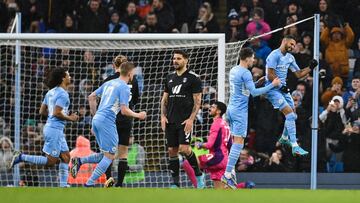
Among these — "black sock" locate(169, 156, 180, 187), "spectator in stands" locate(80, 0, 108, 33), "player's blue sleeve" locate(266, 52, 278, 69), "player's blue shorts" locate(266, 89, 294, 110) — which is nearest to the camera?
"black sock" locate(169, 156, 180, 187)

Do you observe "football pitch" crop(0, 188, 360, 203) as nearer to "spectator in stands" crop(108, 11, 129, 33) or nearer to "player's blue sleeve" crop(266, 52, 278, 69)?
"player's blue sleeve" crop(266, 52, 278, 69)

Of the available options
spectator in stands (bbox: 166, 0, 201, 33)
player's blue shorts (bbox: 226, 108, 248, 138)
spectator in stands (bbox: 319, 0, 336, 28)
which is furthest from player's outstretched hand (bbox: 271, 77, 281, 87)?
spectator in stands (bbox: 166, 0, 201, 33)

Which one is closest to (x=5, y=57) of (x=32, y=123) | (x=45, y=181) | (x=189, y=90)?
(x=32, y=123)

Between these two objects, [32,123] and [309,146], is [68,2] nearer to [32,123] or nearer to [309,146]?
[32,123]

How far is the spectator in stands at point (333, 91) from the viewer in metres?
21.3

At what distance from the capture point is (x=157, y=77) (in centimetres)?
2216

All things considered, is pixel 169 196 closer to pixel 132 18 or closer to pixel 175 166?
pixel 175 166

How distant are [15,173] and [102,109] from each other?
415 cm

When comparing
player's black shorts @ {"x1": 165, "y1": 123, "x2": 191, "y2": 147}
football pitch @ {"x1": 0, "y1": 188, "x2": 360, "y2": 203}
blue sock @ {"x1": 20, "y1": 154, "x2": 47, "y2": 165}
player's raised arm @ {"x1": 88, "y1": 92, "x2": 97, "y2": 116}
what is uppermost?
player's raised arm @ {"x1": 88, "y1": 92, "x2": 97, "y2": 116}

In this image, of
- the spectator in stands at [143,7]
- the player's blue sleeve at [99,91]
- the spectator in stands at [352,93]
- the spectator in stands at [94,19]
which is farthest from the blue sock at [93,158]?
the spectator in stands at [143,7]

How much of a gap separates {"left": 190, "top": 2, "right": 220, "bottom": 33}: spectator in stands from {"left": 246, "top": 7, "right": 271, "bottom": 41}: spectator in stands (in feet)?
2.59

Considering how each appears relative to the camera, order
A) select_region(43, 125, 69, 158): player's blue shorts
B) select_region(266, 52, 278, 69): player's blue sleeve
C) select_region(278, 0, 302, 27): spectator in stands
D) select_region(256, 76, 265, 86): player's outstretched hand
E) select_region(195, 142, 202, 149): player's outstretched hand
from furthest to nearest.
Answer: select_region(278, 0, 302, 27): spectator in stands
select_region(195, 142, 202, 149): player's outstretched hand
select_region(256, 76, 265, 86): player's outstretched hand
select_region(43, 125, 69, 158): player's blue shorts
select_region(266, 52, 278, 69): player's blue sleeve

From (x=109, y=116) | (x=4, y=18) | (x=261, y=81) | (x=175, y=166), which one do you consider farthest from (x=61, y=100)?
(x=4, y=18)

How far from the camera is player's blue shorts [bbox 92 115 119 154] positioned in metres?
17.2
